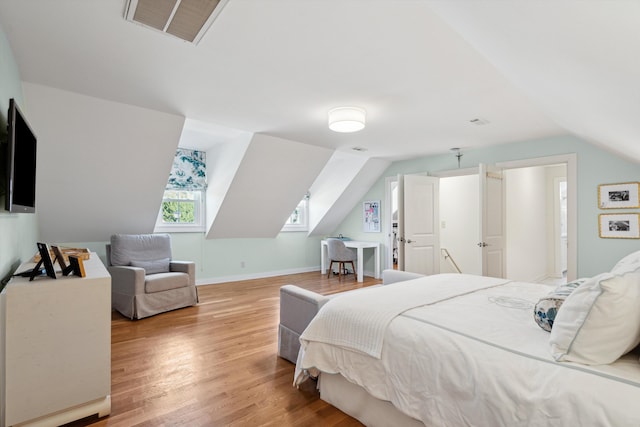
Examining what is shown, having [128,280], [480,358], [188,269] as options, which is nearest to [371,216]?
[188,269]

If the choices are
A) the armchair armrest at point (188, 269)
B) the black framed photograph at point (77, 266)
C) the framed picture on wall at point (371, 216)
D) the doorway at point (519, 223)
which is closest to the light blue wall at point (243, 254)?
the armchair armrest at point (188, 269)

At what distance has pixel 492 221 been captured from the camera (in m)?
4.25

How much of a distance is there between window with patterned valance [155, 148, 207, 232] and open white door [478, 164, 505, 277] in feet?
14.7

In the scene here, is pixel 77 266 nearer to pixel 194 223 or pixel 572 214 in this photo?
pixel 194 223

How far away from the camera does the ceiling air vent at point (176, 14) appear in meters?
1.63

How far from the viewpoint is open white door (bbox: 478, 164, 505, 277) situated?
13.4 feet

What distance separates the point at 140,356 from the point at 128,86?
237 centimetres

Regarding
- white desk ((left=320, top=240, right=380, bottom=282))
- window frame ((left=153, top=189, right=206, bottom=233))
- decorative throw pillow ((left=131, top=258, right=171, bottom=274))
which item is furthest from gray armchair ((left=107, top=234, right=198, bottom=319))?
white desk ((left=320, top=240, right=380, bottom=282))

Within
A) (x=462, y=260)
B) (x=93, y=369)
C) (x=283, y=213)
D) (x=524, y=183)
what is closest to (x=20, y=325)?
(x=93, y=369)

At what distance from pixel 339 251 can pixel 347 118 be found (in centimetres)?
340

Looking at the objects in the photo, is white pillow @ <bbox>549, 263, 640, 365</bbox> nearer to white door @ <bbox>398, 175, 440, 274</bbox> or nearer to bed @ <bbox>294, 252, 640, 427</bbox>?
bed @ <bbox>294, 252, 640, 427</bbox>

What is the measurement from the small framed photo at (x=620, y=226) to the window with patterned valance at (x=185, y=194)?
19.1 feet

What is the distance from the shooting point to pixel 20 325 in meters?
1.63

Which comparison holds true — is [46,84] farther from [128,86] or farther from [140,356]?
[140,356]
